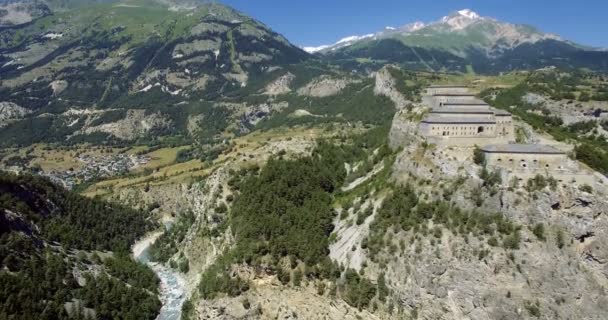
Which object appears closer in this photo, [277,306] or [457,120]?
[277,306]

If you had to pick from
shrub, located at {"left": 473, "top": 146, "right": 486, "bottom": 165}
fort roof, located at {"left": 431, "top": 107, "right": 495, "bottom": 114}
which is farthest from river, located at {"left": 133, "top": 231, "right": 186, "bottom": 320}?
fort roof, located at {"left": 431, "top": 107, "right": 495, "bottom": 114}

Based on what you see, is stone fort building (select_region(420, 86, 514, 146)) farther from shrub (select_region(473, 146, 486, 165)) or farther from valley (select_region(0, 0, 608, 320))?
shrub (select_region(473, 146, 486, 165))

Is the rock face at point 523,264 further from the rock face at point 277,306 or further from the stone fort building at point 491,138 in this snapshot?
the rock face at point 277,306

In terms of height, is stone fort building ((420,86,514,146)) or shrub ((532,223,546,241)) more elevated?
stone fort building ((420,86,514,146))

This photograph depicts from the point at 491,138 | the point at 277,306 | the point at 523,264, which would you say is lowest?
the point at 277,306

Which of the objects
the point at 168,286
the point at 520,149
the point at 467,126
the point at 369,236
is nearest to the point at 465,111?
the point at 467,126

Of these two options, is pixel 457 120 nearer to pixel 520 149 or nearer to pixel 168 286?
pixel 520 149
